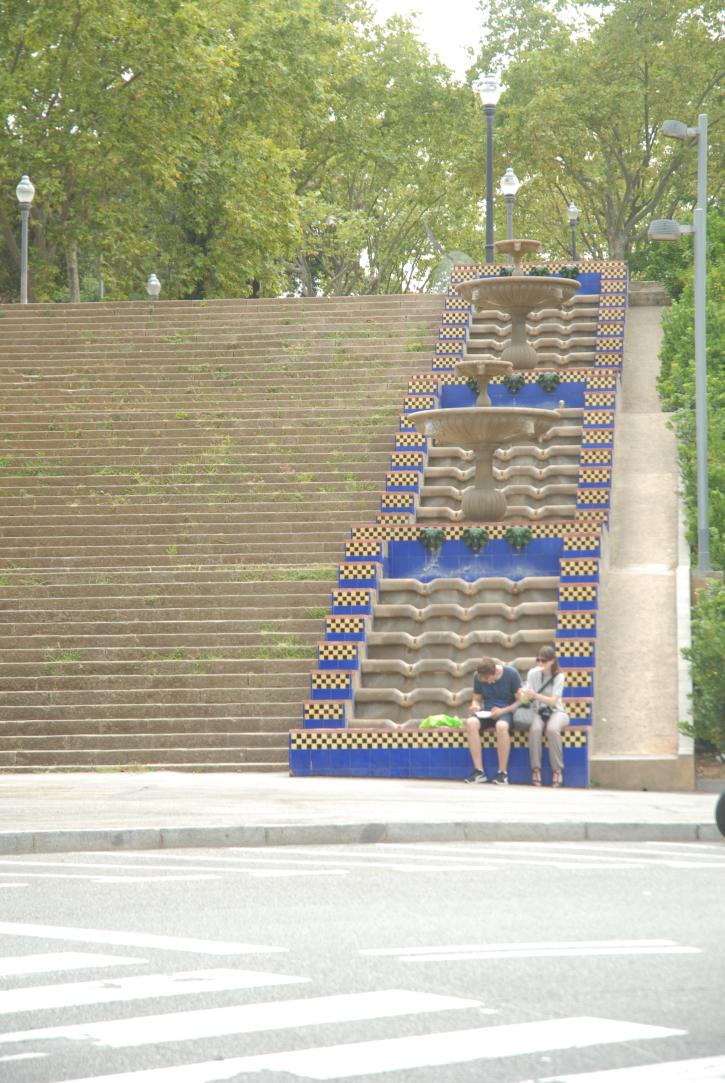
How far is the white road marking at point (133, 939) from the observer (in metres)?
7.46

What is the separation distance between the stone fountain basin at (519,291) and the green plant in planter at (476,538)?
8.50 m

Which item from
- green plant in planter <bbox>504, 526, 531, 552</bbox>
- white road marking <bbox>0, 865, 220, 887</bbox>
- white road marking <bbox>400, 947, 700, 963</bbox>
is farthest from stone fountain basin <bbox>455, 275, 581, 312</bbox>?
white road marking <bbox>400, 947, 700, 963</bbox>

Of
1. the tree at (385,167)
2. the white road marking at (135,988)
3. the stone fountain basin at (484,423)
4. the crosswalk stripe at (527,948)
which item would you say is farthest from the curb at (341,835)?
the tree at (385,167)

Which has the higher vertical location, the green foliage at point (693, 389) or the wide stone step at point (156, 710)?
the green foliage at point (693, 389)

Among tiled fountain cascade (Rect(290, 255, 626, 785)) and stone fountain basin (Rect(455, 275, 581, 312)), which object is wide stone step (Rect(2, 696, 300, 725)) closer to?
tiled fountain cascade (Rect(290, 255, 626, 785))

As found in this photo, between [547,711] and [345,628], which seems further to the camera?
[345,628]

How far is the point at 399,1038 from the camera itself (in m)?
5.67

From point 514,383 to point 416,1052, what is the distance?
76.5 ft

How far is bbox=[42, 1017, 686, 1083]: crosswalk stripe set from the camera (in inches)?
205

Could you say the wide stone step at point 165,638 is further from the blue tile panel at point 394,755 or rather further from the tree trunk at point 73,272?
the tree trunk at point 73,272

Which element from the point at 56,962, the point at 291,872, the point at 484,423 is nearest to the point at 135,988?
the point at 56,962

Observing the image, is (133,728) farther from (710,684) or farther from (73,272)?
(73,272)

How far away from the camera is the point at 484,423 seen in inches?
922

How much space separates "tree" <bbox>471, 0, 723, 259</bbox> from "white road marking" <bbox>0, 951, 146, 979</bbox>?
43153 mm
